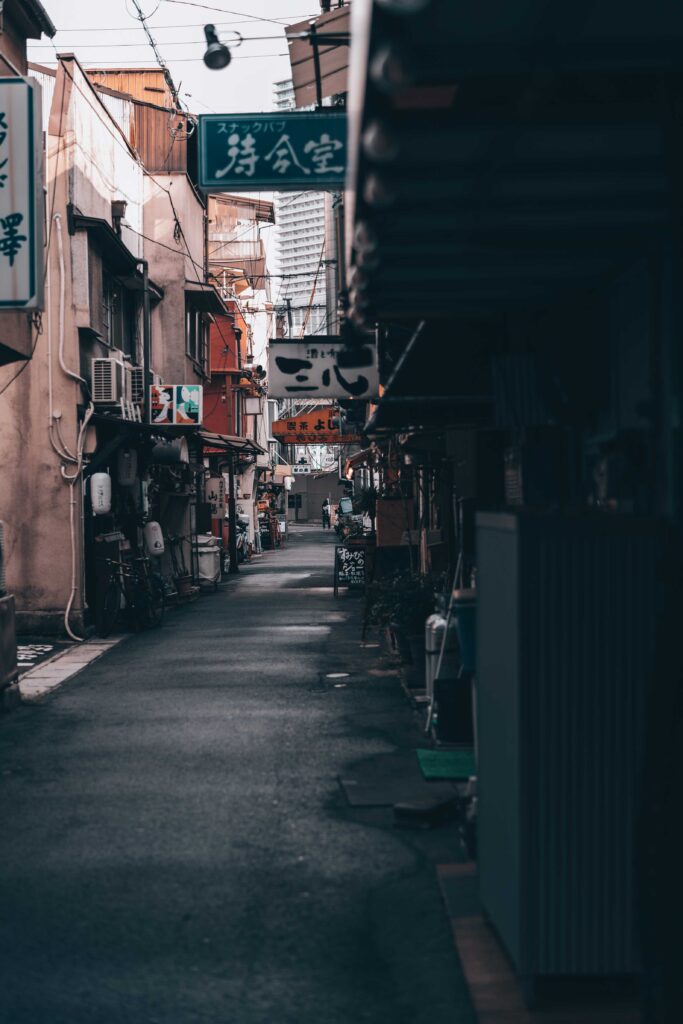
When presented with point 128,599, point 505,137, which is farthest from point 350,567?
point 505,137

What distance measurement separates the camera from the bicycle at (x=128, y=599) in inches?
834

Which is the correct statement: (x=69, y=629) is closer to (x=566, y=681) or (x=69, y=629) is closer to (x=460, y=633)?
(x=460, y=633)

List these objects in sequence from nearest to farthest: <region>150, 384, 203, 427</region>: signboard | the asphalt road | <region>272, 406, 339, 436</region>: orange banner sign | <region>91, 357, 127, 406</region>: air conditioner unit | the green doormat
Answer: the asphalt road < the green doormat < <region>91, 357, 127, 406</region>: air conditioner unit < <region>150, 384, 203, 427</region>: signboard < <region>272, 406, 339, 436</region>: orange banner sign

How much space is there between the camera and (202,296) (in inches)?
1259

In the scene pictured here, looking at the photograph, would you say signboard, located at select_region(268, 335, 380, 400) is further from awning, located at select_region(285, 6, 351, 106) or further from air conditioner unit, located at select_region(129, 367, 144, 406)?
air conditioner unit, located at select_region(129, 367, 144, 406)

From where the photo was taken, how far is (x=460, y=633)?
8867mm

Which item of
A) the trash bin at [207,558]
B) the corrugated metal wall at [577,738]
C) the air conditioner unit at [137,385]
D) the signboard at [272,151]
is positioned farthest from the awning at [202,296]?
the corrugated metal wall at [577,738]

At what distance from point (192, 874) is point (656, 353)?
451 centimetres

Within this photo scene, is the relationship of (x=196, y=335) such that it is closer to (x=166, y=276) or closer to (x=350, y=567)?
(x=166, y=276)

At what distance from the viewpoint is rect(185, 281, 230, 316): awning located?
31391 millimetres

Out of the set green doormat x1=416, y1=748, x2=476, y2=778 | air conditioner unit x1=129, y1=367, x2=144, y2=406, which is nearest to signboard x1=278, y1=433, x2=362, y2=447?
air conditioner unit x1=129, y1=367, x2=144, y2=406

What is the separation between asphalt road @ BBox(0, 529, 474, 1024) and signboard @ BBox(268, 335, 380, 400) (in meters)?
3.97

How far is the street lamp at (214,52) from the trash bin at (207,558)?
20508 mm

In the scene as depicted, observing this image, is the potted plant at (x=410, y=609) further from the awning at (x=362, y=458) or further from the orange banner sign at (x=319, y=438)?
the orange banner sign at (x=319, y=438)
